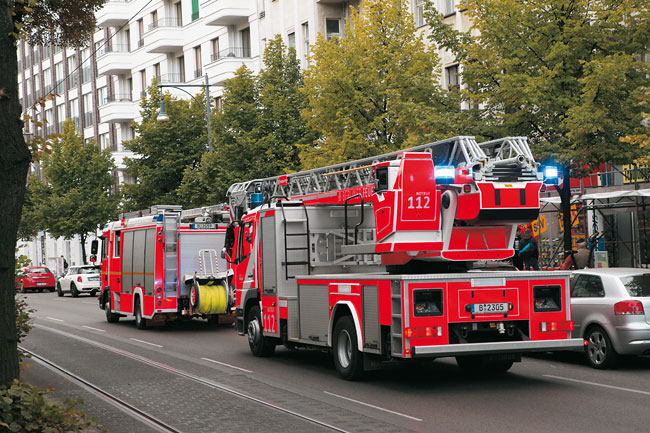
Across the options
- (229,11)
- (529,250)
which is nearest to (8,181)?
(529,250)

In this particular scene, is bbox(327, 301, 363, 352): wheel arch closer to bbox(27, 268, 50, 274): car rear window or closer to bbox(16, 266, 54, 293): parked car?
bbox(16, 266, 54, 293): parked car

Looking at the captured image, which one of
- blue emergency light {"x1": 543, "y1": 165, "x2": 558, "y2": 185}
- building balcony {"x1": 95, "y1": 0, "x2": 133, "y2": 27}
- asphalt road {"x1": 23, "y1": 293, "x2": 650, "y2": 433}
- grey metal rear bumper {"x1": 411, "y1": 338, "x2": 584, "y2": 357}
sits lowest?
asphalt road {"x1": 23, "y1": 293, "x2": 650, "y2": 433}

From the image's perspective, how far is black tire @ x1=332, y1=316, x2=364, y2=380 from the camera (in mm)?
12374

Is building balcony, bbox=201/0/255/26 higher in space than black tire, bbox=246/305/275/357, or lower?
higher

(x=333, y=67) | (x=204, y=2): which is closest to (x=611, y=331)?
(x=333, y=67)

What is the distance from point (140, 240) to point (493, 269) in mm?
12280

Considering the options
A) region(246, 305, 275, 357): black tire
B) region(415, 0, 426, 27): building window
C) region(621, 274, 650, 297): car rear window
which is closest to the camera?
region(621, 274, 650, 297): car rear window

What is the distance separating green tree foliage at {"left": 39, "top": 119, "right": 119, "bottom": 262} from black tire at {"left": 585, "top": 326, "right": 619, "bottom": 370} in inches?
1805

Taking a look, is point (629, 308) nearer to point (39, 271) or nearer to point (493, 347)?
point (493, 347)

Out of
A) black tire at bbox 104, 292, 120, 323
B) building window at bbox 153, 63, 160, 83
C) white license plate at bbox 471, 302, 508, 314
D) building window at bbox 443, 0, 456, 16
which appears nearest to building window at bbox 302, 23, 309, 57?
building window at bbox 443, 0, 456, 16

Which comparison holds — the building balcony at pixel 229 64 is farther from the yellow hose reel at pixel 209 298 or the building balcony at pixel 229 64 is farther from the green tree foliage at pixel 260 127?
the yellow hose reel at pixel 209 298

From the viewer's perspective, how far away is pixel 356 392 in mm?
11609

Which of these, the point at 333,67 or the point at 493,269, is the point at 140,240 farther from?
the point at 493,269

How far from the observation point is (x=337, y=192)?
48.8ft
